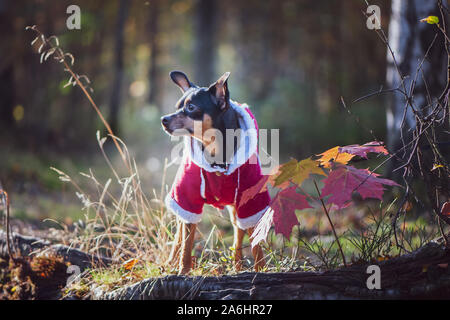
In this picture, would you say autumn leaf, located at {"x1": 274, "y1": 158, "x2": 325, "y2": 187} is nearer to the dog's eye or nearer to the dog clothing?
the dog clothing

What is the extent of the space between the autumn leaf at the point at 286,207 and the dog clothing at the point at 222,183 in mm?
650

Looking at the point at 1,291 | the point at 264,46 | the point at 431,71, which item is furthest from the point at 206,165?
the point at 264,46

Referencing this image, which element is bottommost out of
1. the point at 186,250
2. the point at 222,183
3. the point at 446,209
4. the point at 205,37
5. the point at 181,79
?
the point at 186,250

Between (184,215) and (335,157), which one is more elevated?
(335,157)

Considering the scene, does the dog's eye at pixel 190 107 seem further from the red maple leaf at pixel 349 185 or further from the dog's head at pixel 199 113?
the red maple leaf at pixel 349 185

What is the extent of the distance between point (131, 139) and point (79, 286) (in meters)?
11.6

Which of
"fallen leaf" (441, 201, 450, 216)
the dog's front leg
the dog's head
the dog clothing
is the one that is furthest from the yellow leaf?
"fallen leaf" (441, 201, 450, 216)

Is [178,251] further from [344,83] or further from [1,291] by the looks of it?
[344,83]

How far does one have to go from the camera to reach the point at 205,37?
1232 cm

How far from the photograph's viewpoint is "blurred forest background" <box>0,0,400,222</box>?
9039 millimetres

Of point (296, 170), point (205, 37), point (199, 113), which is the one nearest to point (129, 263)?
point (199, 113)

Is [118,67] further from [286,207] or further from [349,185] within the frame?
[349,185]

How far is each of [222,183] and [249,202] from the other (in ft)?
0.73

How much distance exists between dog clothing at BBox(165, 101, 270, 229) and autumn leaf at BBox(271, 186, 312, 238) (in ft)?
2.13
